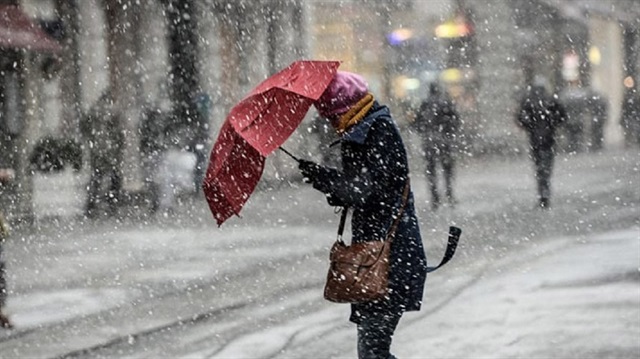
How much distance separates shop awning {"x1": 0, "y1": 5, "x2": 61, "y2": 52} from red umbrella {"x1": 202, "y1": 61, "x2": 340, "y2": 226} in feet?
45.0

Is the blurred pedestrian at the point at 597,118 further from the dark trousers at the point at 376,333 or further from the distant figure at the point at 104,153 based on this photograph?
the dark trousers at the point at 376,333

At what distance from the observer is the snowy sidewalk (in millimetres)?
7492

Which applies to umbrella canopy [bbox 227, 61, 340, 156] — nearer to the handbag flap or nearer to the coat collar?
the coat collar

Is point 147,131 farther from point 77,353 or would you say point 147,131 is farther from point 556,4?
point 556,4

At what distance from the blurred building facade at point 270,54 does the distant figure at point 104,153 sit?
0.31 meters

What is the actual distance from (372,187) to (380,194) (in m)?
0.07

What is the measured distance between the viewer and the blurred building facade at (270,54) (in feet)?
67.9

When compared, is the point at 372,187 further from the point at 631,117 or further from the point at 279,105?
the point at 631,117

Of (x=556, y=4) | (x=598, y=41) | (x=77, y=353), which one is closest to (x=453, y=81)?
(x=556, y=4)

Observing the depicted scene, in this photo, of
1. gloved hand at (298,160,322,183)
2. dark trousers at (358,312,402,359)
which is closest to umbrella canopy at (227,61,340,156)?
gloved hand at (298,160,322,183)

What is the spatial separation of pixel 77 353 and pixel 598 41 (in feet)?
105

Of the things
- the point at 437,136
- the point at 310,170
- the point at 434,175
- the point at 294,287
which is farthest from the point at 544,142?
the point at 310,170

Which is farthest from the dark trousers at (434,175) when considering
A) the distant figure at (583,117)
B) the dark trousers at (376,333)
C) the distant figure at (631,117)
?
the distant figure at (631,117)

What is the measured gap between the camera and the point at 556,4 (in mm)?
34219
